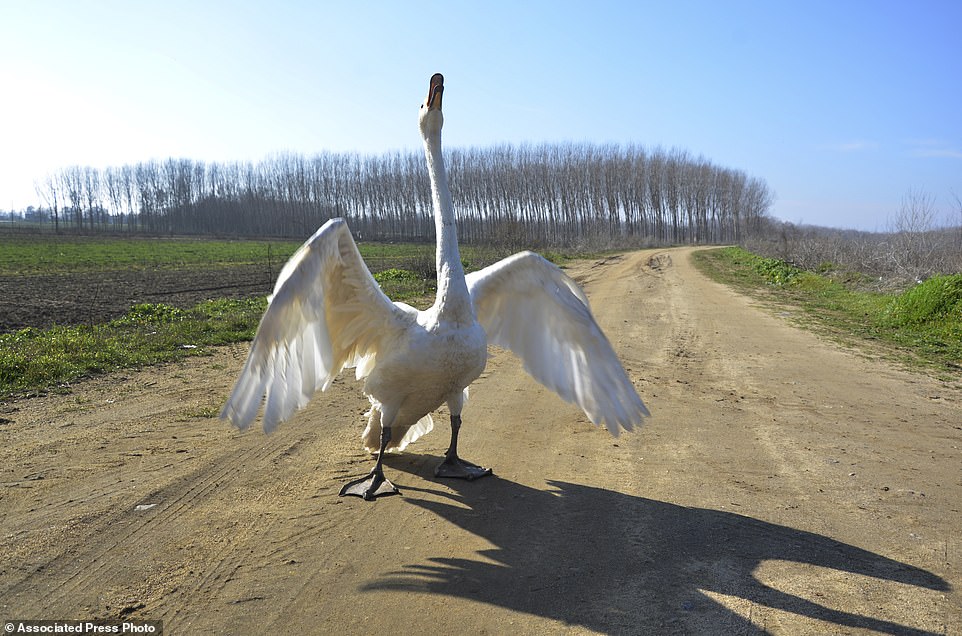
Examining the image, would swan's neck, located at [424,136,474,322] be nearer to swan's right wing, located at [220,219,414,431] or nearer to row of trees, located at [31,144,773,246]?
swan's right wing, located at [220,219,414,431]

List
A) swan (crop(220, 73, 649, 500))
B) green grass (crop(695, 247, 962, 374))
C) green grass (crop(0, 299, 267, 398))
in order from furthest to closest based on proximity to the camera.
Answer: green grass (crop(695, 247, 962, 374)) → green grass (crop(0, 299, 267, 398)) → swan (crop(220, 73, 649, 500))

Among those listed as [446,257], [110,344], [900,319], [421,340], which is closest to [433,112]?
[446,257]

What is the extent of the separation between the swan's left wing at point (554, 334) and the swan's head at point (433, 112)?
47.3 inches

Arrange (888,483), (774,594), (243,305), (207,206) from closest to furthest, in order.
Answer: (774,594) → (888,483) → (243,305) → (207,206)

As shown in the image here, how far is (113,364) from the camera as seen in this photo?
29.6ft

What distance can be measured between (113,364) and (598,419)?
689cm

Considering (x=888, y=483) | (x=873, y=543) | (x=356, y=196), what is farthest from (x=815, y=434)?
(x=356, y=196)

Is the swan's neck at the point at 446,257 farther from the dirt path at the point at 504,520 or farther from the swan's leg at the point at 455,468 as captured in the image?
the dirt path at the point at 504,520

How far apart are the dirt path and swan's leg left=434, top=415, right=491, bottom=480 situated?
4.2 inches

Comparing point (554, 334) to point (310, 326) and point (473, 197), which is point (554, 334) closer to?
point (310, 326)

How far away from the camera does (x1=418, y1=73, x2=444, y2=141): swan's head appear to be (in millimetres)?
5293

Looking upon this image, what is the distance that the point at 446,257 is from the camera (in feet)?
16.5

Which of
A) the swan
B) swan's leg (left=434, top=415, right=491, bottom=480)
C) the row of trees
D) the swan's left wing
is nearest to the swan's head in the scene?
the swan

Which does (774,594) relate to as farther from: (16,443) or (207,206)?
(207,206)
